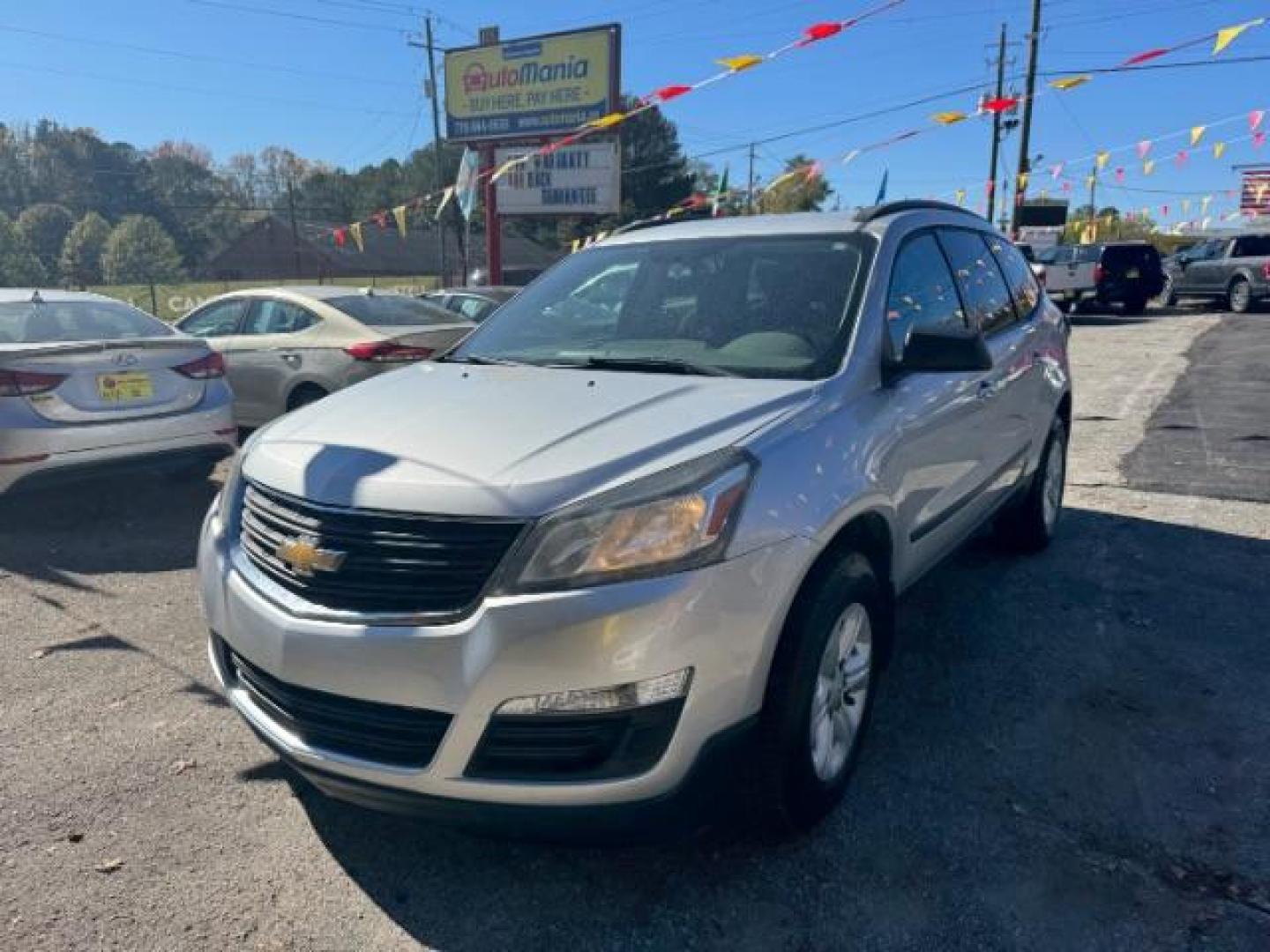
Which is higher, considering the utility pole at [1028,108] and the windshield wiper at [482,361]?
the utility pole at [1028,108]

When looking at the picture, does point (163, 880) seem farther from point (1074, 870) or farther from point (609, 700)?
point (1074, 870)

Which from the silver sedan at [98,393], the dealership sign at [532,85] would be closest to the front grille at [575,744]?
the silver sedan at [98,393]

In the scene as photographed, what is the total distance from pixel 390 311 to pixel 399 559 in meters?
5.96

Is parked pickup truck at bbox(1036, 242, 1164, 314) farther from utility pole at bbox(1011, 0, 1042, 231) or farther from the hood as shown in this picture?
the hood

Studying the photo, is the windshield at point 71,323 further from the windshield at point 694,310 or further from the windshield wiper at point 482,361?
the windshield at point 694,310

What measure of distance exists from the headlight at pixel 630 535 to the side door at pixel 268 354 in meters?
5.85

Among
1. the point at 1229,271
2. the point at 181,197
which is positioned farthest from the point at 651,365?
the point at 181,197

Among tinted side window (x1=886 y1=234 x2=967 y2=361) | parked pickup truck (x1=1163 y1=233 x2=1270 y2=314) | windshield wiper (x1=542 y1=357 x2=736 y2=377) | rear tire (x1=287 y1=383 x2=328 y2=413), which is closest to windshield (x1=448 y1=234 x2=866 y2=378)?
windshield wiper (x1=542 y1=357 x2=736 y2=377)

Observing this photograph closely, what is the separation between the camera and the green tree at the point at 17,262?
28.4 meters

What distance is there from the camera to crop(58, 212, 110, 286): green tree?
29.6 meters

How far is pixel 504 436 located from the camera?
2.51 metres

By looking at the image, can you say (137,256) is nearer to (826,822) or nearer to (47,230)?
(47,230)

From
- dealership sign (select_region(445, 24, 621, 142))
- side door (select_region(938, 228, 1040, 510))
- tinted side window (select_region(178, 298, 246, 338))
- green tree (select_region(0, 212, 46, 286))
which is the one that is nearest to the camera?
side door (select_region(938, 228, 1040, 510))

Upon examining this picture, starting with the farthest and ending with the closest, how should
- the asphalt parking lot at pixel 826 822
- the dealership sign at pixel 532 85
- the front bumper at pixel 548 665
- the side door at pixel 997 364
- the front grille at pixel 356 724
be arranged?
the dealership sign at pixel 532 85 → the side door at pixel 997 364 → the asphalt parking lot at pixel 826 822 → the front grille at pixel 356 724 → the front bumper at pixel 548 665
